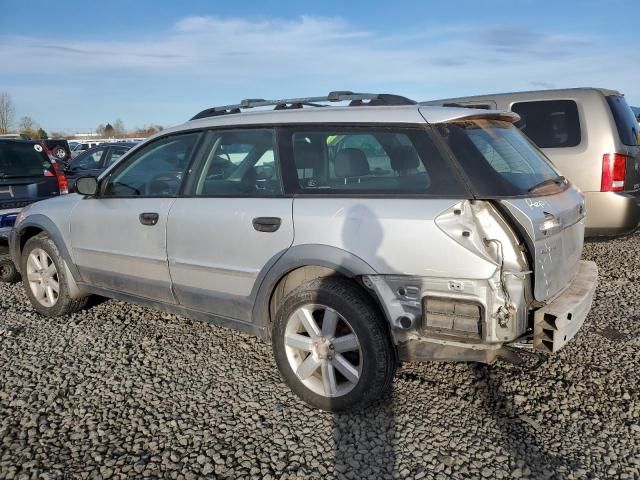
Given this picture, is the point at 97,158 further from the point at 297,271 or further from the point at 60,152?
the point at 297,271

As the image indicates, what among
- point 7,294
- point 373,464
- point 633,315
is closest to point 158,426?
point 373,464

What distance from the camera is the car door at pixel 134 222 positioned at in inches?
150

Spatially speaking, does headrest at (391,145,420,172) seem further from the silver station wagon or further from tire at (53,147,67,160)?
tire at (53,147,67,160)

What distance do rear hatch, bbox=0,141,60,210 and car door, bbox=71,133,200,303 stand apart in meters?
3.27

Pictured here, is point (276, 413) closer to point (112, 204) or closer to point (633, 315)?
point (112, 204)

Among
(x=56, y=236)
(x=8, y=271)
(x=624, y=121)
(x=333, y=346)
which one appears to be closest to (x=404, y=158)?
(x=333, y=346)

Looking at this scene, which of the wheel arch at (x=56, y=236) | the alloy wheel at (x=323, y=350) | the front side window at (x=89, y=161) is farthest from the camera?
the front side window at (x=89, y=161)

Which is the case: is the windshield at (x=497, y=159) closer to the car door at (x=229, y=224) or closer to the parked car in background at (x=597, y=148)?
the car door at (x=229, y=224)

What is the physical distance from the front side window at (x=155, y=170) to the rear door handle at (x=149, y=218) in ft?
0.53

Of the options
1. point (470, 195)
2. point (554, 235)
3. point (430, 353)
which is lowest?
point (430, 353)

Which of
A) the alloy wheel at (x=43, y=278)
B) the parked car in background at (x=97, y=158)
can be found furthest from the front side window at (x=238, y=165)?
the parked car in background at (x=97, y=158)

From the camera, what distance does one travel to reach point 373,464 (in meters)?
2.63

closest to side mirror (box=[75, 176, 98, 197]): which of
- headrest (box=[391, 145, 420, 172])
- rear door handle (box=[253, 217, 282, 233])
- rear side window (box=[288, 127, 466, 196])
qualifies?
rear door handle (box=[253, 217, 282, 233])

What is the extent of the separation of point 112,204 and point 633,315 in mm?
4378
